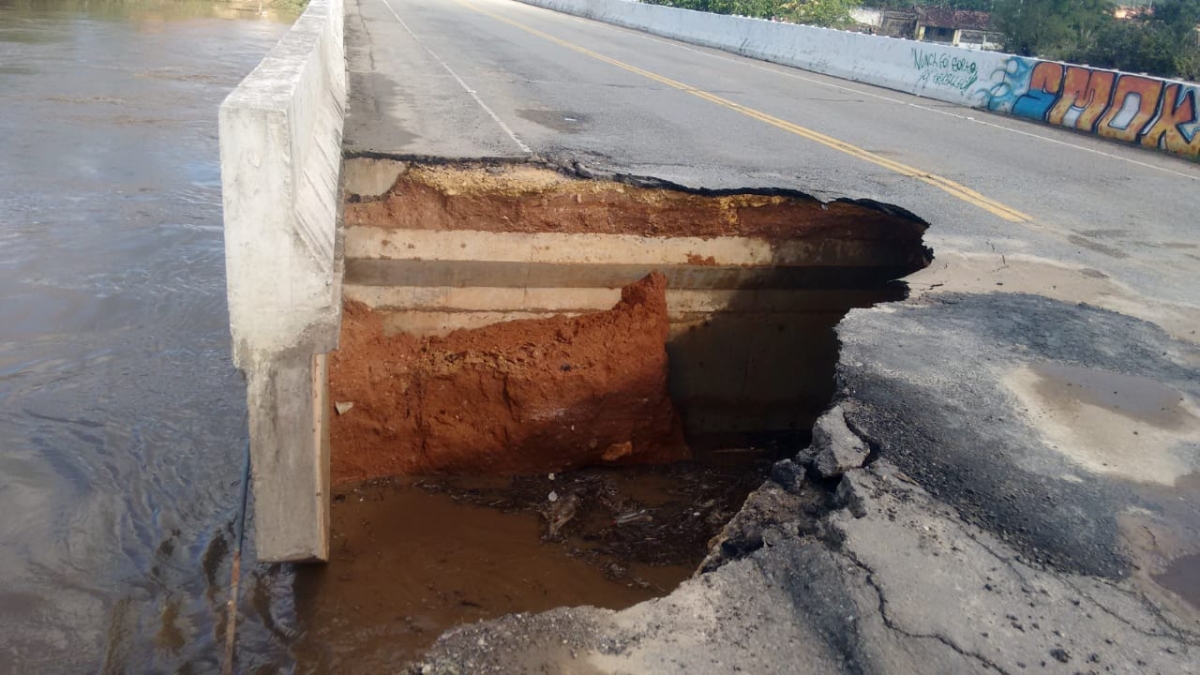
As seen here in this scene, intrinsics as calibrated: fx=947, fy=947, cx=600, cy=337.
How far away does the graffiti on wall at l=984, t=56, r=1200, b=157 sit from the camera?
527 inches

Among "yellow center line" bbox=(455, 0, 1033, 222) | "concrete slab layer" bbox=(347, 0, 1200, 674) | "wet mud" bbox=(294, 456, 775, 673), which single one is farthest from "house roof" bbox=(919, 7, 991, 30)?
"wet mud" bbox=(294, 456, 775, 673)

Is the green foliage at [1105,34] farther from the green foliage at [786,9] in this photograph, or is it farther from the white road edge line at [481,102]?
the white road edge line at [481,102]

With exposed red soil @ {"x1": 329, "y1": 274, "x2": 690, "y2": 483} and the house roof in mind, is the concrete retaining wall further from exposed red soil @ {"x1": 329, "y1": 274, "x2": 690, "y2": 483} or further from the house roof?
the house roof

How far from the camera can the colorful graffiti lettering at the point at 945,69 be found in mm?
16922

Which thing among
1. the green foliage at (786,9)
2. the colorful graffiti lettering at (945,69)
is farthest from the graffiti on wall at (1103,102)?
the green foliage at (786,9)

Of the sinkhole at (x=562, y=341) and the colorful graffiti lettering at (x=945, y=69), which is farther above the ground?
the colorful graffiti lettering at (x=945, y=69)

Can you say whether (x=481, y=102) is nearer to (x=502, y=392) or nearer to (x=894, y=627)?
(x=502, y=392)

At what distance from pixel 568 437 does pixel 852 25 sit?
107 ft

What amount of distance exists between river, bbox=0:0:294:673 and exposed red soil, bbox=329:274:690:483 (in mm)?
1151

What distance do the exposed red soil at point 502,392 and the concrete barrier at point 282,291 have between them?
1.24m

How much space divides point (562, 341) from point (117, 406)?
149 inches

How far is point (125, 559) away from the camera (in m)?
6.11

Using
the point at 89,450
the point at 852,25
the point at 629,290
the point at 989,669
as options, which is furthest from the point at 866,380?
the point at 852,25

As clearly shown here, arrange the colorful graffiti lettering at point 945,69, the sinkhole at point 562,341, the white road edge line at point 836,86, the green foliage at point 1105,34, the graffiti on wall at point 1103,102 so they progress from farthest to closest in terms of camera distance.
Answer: the green foliage at point 1105,34 < the colorful graffiti lettering at point 945,69 < the graffiti on wall at point 1103,102 < the white road edge line at point 836,86 < the sinkhole at point 562,341
